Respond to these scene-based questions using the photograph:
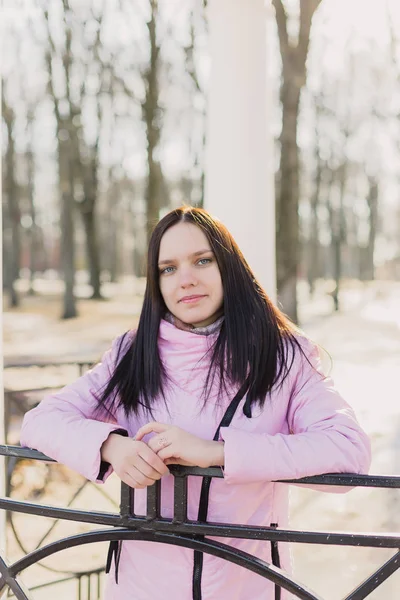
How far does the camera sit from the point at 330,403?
5.35 feet

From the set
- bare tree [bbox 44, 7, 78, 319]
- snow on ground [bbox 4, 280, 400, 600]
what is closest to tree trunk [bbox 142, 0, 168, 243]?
bare tree [bbox 44, 7, 78, 319]

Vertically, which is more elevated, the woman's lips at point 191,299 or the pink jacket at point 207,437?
the woman's lips at point 191,299

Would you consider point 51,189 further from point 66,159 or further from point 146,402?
point 146,402

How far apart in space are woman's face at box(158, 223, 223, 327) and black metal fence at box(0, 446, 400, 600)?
486mm

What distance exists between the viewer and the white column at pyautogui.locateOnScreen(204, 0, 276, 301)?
3258 mm

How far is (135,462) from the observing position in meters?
1.46

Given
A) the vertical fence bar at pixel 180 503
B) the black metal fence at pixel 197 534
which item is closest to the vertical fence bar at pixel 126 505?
the black metal fence at pixel 197 534

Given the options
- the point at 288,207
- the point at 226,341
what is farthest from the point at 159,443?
the point at 288,207

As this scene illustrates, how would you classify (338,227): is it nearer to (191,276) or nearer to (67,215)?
(67,215)

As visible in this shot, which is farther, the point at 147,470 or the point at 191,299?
the point at 191,299

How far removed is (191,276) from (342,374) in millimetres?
11624

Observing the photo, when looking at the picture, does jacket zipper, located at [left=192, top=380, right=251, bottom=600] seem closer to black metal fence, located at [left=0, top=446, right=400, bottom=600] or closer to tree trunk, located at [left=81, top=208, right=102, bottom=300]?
black metal fence, located at [left=0, top=446, right=400, bottom=600]

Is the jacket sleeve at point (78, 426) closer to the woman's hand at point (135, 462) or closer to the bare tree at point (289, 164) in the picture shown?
the woman's hand at point (135, 462)

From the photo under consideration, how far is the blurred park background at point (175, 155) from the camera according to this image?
5.83 m
